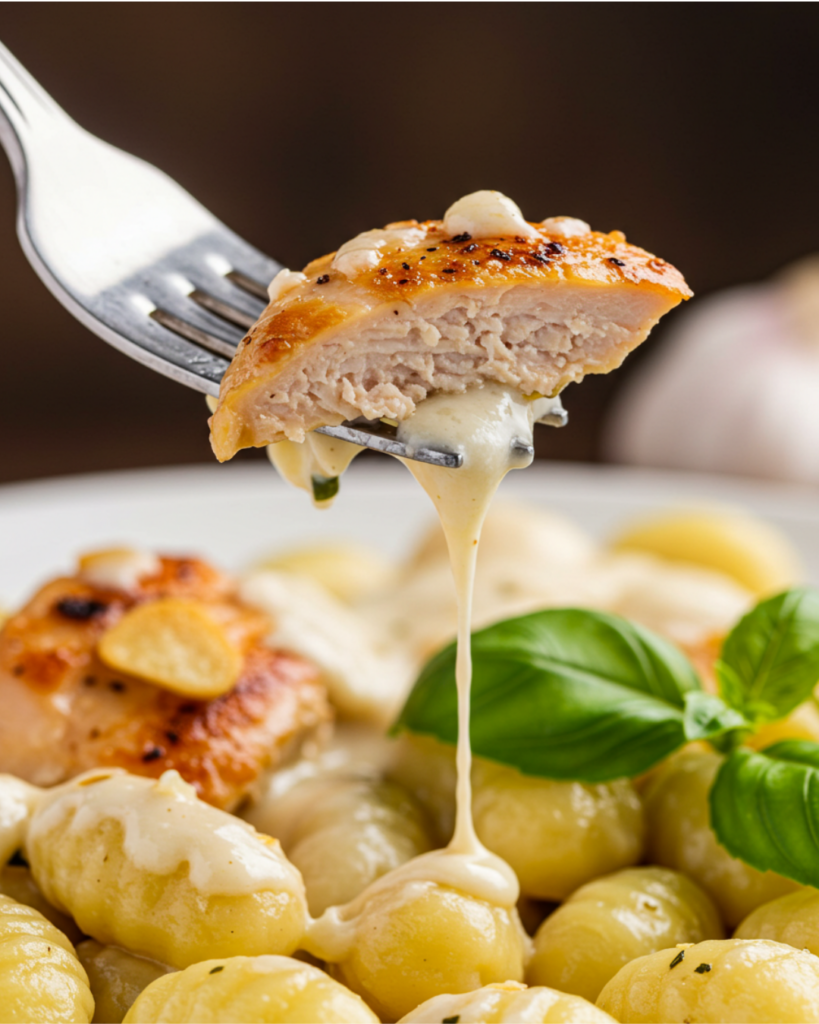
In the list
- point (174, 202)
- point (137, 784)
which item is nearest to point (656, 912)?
point (137, 784)

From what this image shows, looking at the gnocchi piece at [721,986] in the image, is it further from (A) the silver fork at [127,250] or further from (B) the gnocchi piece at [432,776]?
(A) the silver fork at [127,250]

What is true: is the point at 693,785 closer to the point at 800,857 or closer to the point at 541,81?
the point at 800,857

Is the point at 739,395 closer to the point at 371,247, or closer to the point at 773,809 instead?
the point at 773,809

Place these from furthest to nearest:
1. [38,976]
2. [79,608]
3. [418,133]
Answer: [418,133] < [79,608] < [38,976]

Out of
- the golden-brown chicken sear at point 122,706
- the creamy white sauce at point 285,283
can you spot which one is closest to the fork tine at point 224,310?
the creamy white sauce at point 285,283

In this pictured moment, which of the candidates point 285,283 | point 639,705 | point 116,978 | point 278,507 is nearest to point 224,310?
point 285,283

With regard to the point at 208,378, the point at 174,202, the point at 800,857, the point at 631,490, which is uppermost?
the point at 174,202
